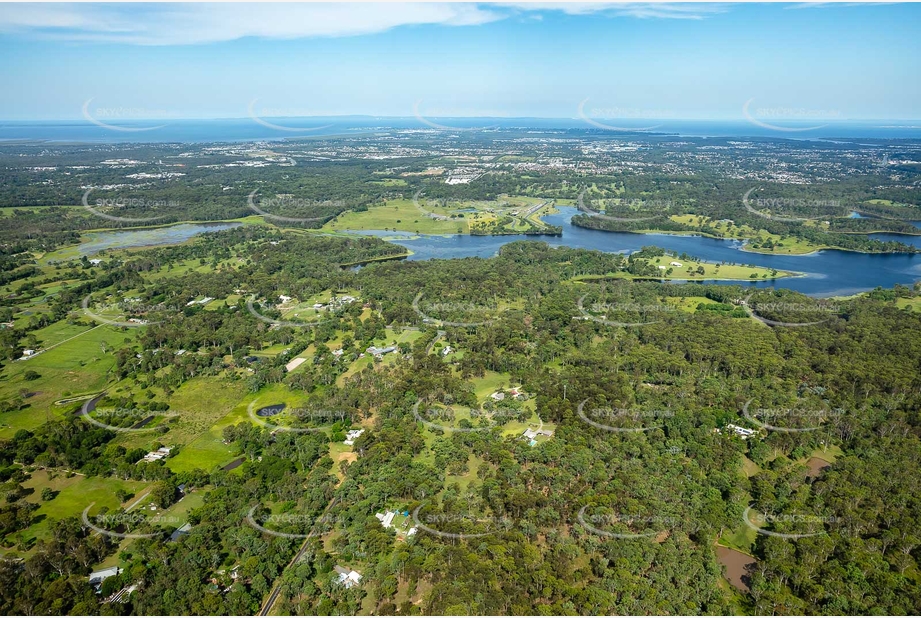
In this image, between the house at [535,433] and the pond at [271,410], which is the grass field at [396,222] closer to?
the pond at [271,410]

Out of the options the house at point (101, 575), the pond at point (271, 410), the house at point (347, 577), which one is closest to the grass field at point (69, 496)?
the house at point (101, 575)

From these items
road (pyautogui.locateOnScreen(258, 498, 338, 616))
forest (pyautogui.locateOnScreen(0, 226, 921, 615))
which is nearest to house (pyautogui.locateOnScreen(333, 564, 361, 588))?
forest (pyautogui.locateOnScreen(0, 226, 921, 615))

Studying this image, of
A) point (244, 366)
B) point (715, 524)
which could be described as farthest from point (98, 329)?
point (715, 524)

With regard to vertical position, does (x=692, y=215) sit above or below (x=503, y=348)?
above

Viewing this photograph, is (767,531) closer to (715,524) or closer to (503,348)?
(715,524)

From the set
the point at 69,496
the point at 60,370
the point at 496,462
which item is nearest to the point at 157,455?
the point at 69,496

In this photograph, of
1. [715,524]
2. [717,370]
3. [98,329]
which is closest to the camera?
[715,524]
